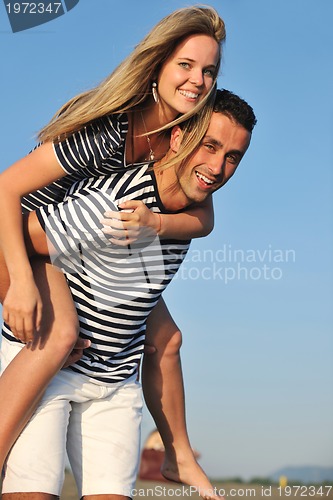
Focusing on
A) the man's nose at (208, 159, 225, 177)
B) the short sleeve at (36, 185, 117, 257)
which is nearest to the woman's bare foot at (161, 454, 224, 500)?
the short sleeve at (36, 185, 117, 257)

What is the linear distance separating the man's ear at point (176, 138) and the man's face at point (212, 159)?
109 millimetres

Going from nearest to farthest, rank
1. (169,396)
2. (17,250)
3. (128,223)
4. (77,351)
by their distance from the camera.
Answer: (17,250) → (128,223) → (77,351) → (169,396)

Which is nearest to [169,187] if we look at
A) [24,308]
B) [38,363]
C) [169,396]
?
[24,308]

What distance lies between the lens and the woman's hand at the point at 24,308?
370cm

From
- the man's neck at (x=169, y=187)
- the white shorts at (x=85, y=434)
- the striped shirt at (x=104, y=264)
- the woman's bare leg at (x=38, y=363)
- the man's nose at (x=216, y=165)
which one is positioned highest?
the man's nose at (x=216, y=165)

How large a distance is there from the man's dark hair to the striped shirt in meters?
0.48

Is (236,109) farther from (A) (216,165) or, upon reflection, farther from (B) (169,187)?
(B) (169,187)

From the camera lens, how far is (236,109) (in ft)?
13.4

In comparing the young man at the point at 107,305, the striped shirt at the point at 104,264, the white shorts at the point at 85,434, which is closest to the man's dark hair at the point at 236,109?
the young man at the point at 107,305

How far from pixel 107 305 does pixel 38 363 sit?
45cm

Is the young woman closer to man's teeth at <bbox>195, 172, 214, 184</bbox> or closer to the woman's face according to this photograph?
the woman's face

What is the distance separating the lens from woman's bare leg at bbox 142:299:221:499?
4.61 m

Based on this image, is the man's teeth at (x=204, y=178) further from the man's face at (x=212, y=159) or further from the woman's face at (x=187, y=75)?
the woman's face at (x=187, y=75)

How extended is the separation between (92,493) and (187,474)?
80cm
